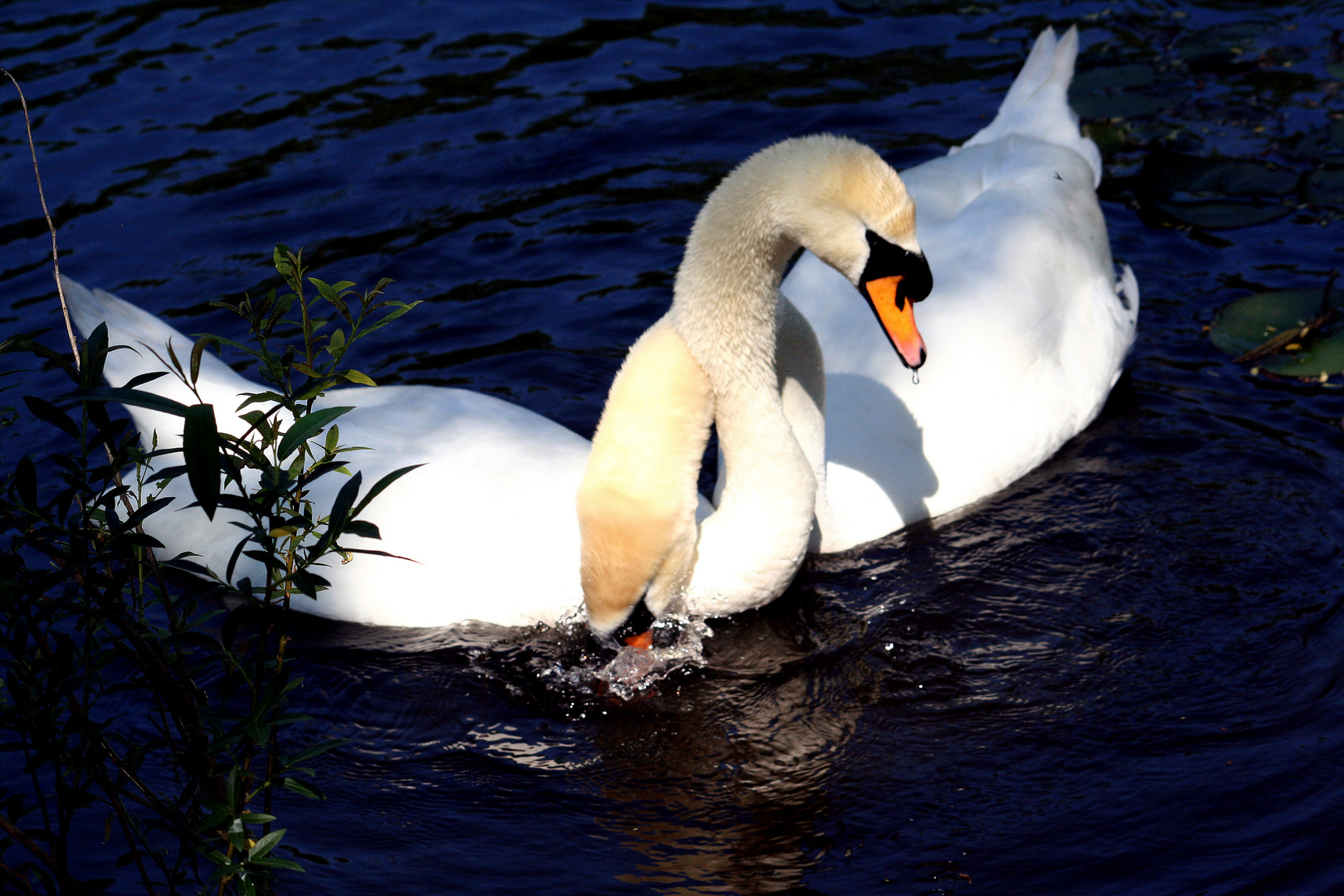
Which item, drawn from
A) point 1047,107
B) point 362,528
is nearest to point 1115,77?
point 1047,107

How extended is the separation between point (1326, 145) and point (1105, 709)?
4573mm

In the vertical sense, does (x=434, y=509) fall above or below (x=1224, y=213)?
below

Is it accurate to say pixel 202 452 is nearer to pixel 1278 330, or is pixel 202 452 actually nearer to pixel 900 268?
pixel 900 268

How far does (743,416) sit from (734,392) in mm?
90

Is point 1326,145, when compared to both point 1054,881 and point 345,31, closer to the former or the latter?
point 1054,881

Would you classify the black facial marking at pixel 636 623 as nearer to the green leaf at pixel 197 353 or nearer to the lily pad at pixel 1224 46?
the green leaf at pixel 197 353

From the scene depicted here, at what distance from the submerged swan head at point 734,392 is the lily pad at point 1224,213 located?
345cm

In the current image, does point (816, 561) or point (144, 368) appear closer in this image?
point (816, 561)

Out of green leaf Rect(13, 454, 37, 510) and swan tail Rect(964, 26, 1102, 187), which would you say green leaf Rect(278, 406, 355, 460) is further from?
swan tail Rect(964, 26, 1102, 187)

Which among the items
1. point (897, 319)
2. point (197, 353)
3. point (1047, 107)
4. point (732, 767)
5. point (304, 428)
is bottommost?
point (732, 767)

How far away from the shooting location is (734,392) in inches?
176

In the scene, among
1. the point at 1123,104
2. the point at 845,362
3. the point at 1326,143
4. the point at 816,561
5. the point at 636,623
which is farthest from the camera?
the point at 1123,104

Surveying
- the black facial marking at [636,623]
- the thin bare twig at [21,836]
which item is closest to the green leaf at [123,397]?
the thin bare twig at [21,836]

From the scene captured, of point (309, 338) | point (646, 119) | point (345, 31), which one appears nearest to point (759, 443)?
point (309, 338)
